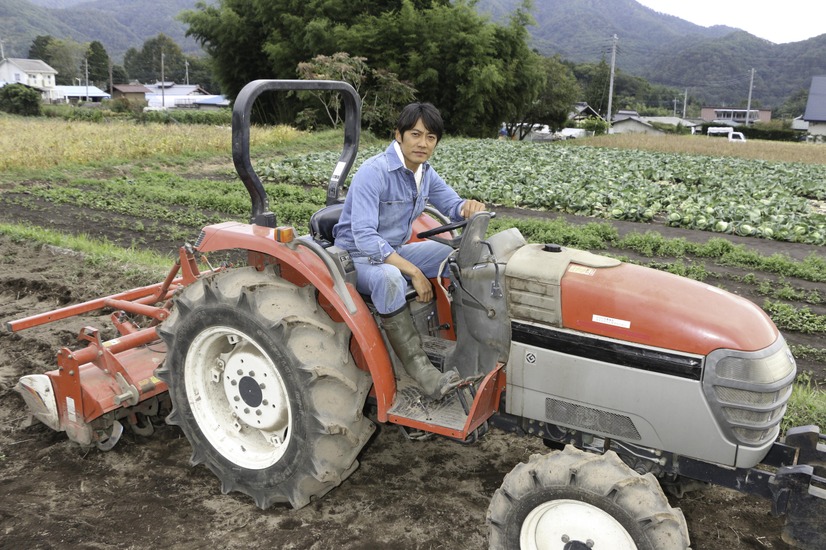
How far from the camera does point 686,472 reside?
101 inches

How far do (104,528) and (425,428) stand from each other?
1542 mm

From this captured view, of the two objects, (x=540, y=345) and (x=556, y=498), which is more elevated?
(x=540, y=345)

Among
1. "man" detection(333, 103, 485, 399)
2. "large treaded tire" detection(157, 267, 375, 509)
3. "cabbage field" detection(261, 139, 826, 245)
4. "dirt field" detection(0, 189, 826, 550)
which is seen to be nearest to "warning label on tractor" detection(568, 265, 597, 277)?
"man" detection(333, 103, 485, 399)

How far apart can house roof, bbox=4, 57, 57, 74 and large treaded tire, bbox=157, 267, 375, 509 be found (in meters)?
113

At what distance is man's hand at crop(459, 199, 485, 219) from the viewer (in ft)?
11.0

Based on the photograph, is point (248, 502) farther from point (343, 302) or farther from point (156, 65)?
point (156, 65)

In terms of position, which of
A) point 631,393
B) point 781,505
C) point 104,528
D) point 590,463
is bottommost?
point 104,528

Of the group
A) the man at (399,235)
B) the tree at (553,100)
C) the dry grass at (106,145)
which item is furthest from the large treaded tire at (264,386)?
the tree at (553,100)

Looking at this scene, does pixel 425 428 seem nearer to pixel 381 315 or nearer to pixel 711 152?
pixel 381 315

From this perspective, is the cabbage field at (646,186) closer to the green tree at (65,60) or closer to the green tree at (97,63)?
the green tree at (97,63)

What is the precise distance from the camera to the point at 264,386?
3.14 meters

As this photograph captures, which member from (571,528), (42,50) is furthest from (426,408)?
(42,50)

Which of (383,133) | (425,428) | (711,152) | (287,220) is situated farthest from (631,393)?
(383,133)

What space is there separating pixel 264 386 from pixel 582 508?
157 cm
